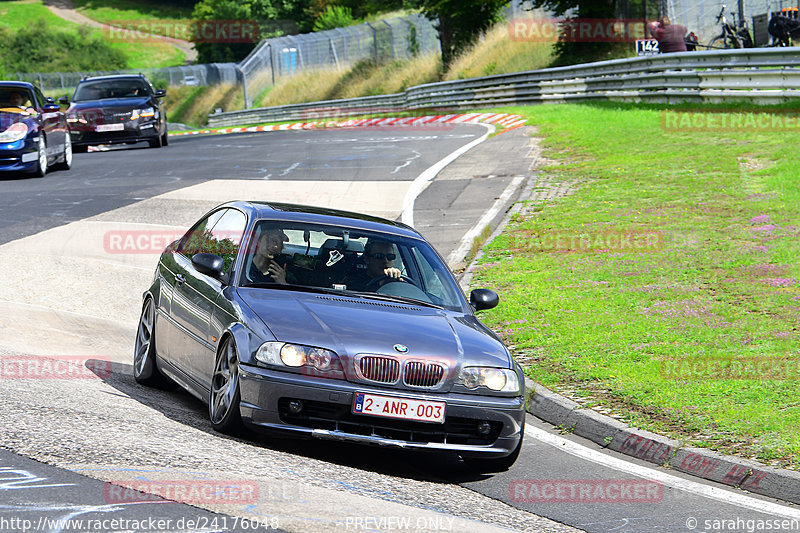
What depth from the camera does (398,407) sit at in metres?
6.32

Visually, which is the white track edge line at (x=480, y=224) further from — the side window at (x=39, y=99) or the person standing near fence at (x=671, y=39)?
the person standing near fence at (x=671, y=39)

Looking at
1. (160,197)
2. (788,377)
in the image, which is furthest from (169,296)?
(160,197)

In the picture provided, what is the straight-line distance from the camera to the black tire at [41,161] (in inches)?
816

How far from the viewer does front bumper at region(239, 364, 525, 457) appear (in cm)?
628

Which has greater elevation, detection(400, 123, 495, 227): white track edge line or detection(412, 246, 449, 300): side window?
detection(412, 246, 449, 300): side window

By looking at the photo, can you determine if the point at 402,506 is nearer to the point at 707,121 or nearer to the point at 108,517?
the point at 108,517

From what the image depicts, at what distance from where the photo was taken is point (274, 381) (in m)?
6.29

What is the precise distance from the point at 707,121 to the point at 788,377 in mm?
16001

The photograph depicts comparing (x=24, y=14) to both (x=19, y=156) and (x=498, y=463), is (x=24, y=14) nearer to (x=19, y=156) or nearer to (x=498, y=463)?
(x=19, y=156)

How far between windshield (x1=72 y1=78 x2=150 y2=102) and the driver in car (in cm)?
2101

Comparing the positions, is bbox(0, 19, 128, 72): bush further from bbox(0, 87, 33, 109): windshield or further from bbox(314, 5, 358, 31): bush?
bbox(0, 87, 33, 109): windshield

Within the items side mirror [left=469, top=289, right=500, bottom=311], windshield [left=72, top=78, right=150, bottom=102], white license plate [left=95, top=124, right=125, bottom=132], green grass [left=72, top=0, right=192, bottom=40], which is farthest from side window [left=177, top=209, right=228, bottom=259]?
green grass [left=72, top=0, right=192, bottom=40]

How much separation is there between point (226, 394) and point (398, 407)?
3.55ft

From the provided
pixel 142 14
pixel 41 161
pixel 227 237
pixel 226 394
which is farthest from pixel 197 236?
pixel 142 14
